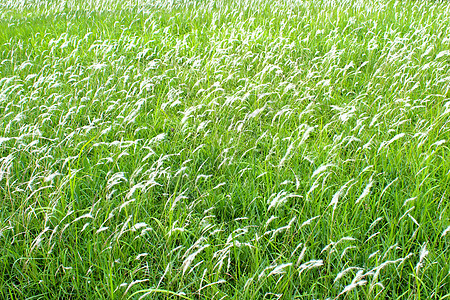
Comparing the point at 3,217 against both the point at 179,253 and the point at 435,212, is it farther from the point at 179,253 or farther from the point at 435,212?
the point at 435,212

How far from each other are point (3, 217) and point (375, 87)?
3.41 m

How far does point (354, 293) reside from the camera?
1.74 meters

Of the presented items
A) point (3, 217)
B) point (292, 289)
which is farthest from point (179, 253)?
point (3, 217)

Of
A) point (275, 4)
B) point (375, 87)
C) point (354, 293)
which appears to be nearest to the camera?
point (354, 293)

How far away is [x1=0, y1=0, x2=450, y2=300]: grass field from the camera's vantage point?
6.19ft

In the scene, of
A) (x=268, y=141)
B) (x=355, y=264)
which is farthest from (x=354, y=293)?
(x=268, y=141)

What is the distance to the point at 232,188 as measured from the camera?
2525 mm

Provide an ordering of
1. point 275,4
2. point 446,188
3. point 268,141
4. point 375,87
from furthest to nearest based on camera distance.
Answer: point 275,4 → point 375,87 → point 268,141 → point 446,188

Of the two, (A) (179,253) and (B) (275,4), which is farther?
(B) (275,4)

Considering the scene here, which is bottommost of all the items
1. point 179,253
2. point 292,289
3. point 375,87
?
point 179,253

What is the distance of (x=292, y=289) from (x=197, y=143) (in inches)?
64.6

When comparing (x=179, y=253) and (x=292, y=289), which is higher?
(x=292, y=289)

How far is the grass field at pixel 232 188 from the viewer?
189cm

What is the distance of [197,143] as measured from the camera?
3172 millimetres
